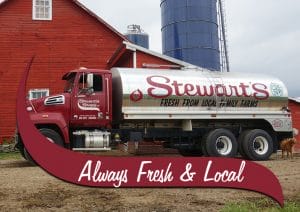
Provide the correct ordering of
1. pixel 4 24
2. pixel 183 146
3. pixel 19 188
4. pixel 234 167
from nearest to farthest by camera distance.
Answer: pixel 234 167
pixel 19 188
pixel 183 146
pixel 4 24

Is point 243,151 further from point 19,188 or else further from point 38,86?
point 38,86

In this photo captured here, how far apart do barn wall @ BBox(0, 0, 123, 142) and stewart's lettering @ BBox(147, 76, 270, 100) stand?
9.25m

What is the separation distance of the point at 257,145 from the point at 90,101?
19.0 feet

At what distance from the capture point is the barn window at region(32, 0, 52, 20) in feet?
78.8

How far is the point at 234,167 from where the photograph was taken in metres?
6.14

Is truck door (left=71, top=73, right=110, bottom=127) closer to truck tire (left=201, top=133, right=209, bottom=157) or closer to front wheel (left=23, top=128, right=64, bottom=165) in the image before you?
front wheel (left=23, top=128, right=64, bottom=165)

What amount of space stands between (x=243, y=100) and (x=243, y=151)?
1.67 meters

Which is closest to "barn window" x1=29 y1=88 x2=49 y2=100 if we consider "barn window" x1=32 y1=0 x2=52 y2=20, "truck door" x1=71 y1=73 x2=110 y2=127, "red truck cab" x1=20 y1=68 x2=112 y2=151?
"barn window" x1=32 y1=0 x2=52 y2=20

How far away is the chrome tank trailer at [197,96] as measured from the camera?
1523cm

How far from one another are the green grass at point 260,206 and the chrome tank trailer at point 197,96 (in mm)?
7057

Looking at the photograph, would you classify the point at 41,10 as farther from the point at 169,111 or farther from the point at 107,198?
the point at 107,198

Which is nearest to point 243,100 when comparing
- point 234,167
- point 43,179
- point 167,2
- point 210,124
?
point 210,124

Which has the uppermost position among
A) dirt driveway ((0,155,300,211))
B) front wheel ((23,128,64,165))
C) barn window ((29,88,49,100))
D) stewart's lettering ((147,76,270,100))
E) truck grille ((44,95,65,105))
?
stewart's lettering ((147,76,270,100))

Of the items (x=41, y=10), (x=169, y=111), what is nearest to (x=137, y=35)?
(x=41, y=10)
